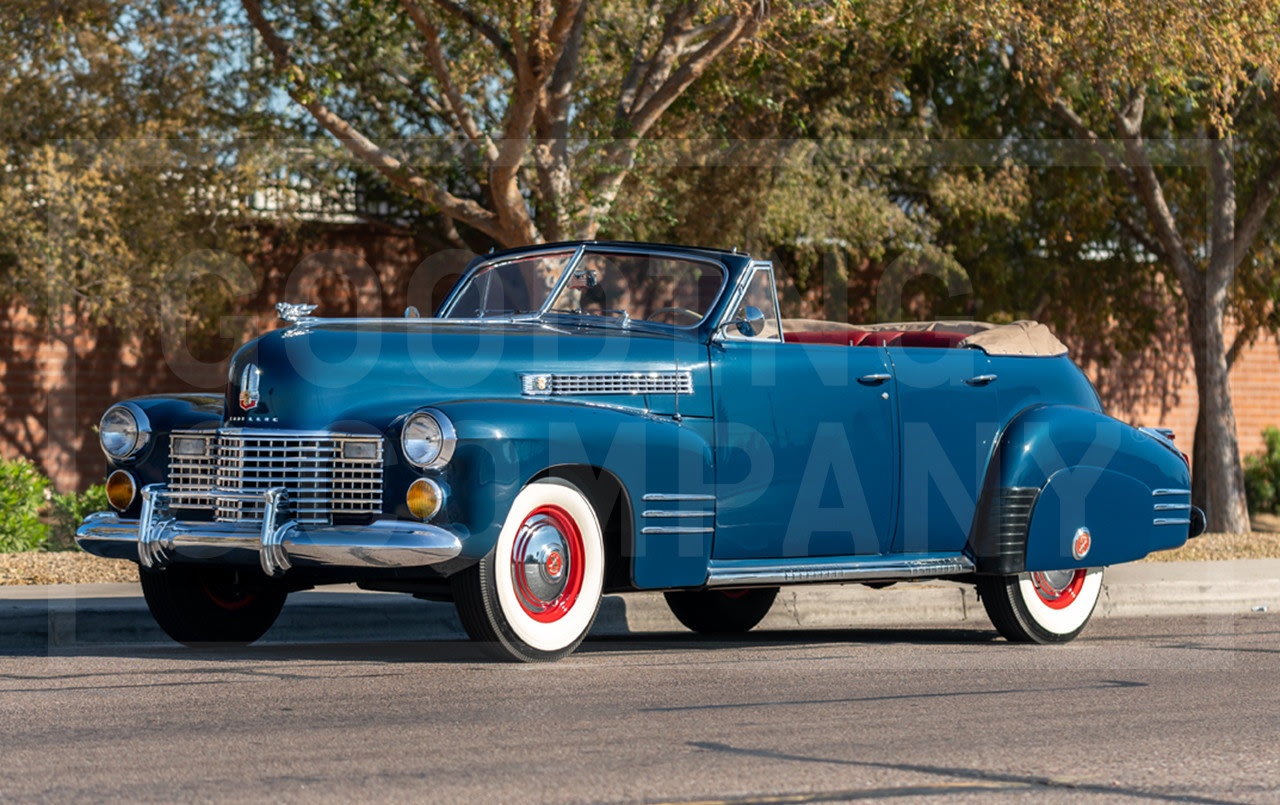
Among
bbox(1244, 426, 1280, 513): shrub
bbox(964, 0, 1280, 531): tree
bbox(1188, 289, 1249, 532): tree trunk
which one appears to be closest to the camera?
bbox(964, 0, 1280, 531): tree

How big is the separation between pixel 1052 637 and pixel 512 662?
3.47 meters

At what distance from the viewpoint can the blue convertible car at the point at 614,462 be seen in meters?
6.71

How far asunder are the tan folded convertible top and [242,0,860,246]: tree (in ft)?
11.8

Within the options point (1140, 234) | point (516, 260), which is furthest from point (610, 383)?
point (1140, 234)

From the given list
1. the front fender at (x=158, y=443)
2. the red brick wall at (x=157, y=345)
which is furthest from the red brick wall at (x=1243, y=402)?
the front fender at (x=158, y=443)

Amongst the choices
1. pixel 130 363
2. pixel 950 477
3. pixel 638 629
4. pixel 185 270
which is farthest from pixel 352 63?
pixel 950 477

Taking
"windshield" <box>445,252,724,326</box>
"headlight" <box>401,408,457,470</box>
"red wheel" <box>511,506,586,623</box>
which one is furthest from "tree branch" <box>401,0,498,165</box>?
"headlight" <box>401,408,457,470</box>

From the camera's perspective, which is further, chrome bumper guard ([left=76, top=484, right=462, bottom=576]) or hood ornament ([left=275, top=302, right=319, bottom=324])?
hood ornament ([left=275, top=302, right=319, bottom=324])

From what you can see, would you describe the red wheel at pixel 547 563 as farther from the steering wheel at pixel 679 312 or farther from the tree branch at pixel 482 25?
the tree branch at pixel 482 25

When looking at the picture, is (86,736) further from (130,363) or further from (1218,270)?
(1218,270)

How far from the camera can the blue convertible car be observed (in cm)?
671

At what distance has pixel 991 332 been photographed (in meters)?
8.94

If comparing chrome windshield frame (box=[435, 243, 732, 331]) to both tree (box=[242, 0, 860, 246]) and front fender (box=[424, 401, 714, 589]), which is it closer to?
front fender (box=[424, 401, 714, 589])

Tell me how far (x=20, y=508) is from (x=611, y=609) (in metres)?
6.69
